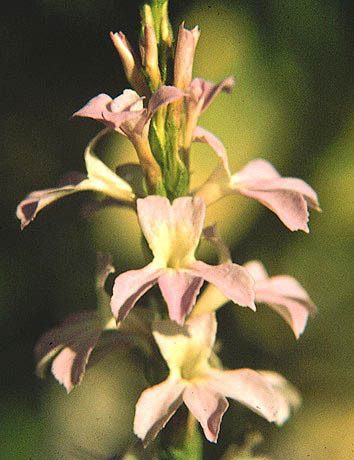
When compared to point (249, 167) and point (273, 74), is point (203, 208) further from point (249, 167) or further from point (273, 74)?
point (273, 74)

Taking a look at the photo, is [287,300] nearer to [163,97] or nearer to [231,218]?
[163,97]

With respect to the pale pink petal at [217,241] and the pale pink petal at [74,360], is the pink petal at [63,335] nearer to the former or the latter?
the pale pink petal at [74,360]

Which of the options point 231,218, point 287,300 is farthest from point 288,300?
point 231,218

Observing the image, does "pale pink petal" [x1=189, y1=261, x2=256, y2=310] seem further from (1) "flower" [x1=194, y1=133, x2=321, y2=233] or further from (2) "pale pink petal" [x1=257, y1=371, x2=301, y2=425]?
(2) "pale pink petal" [x1=257, y1=371, x2=301, y2=425]

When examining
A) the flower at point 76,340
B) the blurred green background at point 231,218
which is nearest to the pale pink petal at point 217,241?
the flower at point 76,340

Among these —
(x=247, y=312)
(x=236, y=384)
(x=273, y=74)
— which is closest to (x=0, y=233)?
(x=247, y=312)
